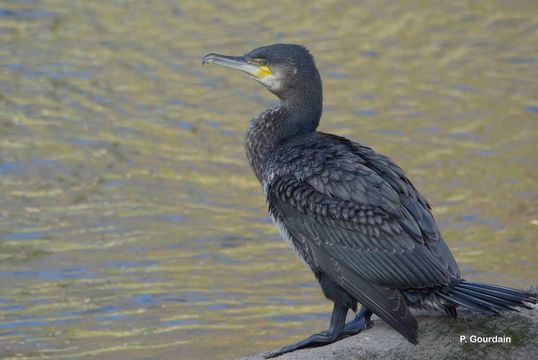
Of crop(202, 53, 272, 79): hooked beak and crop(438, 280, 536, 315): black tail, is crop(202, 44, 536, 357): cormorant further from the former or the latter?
crop(202, 53, 272, 79): hooked beak

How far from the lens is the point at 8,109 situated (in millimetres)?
13508

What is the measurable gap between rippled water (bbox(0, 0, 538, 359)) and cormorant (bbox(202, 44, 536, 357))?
8.11ft

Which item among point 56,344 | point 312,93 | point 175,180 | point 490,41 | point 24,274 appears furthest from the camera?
point 490,41

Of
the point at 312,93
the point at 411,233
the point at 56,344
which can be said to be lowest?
the point at 56,344

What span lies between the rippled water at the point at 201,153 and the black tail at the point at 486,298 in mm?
3083

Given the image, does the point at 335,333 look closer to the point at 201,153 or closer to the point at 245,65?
the point at 245,65

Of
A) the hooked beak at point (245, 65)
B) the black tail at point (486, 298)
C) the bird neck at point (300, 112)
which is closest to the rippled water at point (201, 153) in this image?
the bird neck at point (300, 112)

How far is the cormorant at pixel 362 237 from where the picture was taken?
6324mm

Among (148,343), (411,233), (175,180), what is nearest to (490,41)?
(175,180)

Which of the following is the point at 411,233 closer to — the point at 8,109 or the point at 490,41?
the point at 8,109

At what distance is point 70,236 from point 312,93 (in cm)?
417

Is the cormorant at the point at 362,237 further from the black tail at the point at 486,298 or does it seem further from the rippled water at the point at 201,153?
the rippled water at the point at 201,153

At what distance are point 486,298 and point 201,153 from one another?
269 inches

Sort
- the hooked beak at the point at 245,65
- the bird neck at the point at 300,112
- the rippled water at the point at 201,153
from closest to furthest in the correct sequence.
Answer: the bird neck at the point at 300,112 → the hooked beak at the point at 245,65 → the rippled water at the point at 201,153
